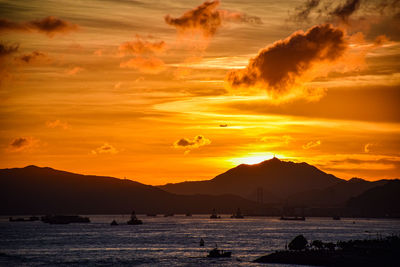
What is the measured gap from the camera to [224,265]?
107m

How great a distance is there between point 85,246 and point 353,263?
87.5 m

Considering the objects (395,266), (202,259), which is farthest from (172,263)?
(395,266)

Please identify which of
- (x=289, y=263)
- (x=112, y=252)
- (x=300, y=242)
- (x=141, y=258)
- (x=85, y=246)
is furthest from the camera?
(x=85, y=246)

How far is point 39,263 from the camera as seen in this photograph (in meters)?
118

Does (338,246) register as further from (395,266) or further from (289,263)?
(395,266)

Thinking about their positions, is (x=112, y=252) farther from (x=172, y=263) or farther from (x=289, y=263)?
(x=289, y=263)

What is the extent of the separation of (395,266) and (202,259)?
1607 inches

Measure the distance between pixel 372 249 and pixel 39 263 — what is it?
62.8m

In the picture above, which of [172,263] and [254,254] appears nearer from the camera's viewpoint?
[172,263]

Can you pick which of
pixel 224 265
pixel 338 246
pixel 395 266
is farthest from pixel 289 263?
pixel 338 246

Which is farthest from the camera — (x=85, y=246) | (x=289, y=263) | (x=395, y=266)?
(x=85, y=246)

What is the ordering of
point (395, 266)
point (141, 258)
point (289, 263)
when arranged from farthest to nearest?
point (141, 258)
point (289, 263)
point (395, 266)

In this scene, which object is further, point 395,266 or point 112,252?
point 112,252

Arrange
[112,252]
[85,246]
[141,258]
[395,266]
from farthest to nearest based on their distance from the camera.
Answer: [85,246] < [112,252] < [141,258] < [395,266]
